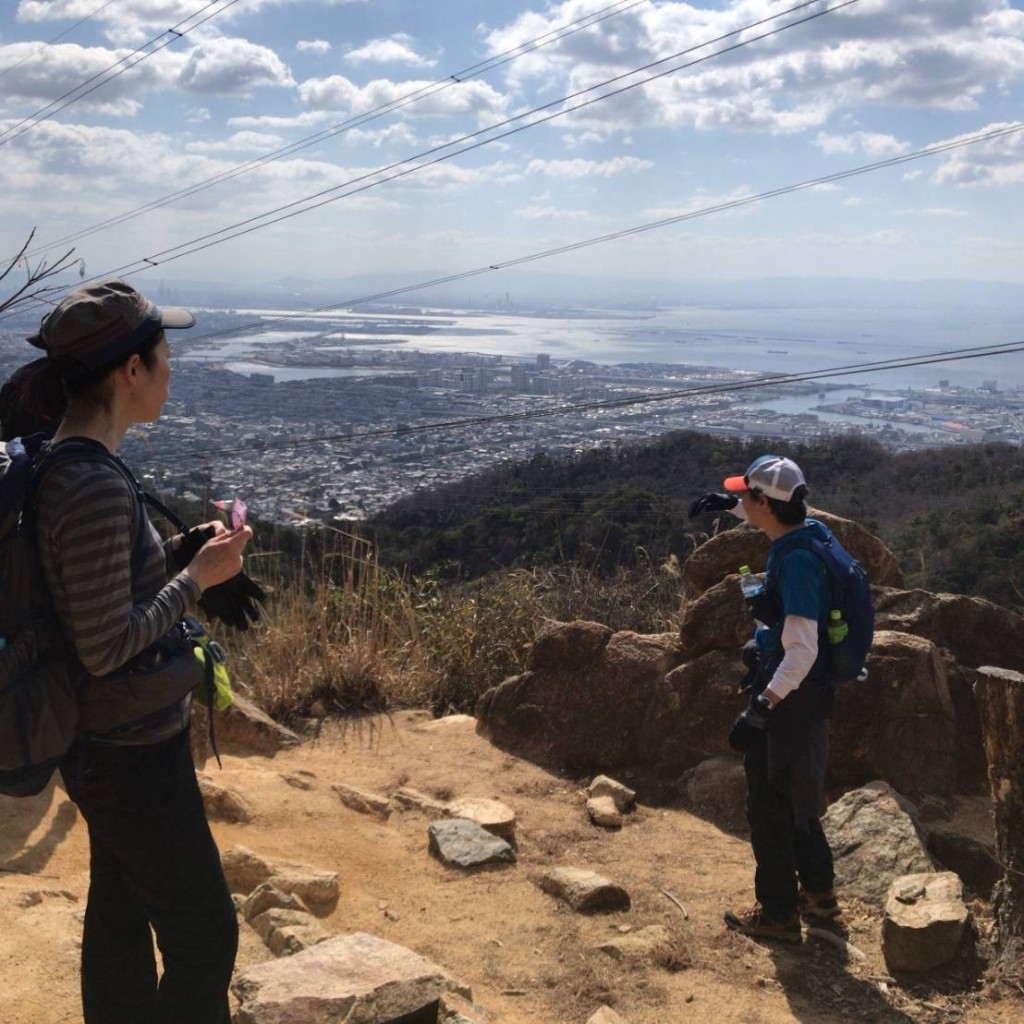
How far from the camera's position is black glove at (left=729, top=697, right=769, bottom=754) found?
3789 mm

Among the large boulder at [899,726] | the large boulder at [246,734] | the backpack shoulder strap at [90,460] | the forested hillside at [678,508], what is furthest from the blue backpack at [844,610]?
the forested hillside at [678,508]

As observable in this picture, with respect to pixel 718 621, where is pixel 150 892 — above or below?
above

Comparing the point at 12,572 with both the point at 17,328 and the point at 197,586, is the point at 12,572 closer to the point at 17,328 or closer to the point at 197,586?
the point at 197,586

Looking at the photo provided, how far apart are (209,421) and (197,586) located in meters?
21.3

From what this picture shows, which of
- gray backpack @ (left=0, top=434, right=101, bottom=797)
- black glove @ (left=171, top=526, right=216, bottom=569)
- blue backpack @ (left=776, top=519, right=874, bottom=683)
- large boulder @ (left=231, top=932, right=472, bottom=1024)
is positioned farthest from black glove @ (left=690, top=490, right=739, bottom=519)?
gray backpack @ (left=0, top=434, right=101, bottom=797)

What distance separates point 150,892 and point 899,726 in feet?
12.8

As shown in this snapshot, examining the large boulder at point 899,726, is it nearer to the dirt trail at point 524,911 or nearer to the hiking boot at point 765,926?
the dirt trail at point 524,911

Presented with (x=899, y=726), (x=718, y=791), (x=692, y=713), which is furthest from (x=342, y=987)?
(x=899, y=726)

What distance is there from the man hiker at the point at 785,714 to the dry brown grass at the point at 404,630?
352 cm

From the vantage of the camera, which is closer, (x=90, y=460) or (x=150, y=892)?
(x=90, y=460)

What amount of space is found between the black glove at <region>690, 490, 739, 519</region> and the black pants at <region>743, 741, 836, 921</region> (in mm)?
890

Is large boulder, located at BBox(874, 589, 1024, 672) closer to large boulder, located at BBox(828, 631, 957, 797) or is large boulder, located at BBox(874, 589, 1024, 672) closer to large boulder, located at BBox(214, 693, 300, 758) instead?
large boulder, located at BBox(828, 631, 957, 797)

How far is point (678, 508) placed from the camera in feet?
46.5

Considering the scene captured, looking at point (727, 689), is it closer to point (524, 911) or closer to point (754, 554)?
point (754, 554)
